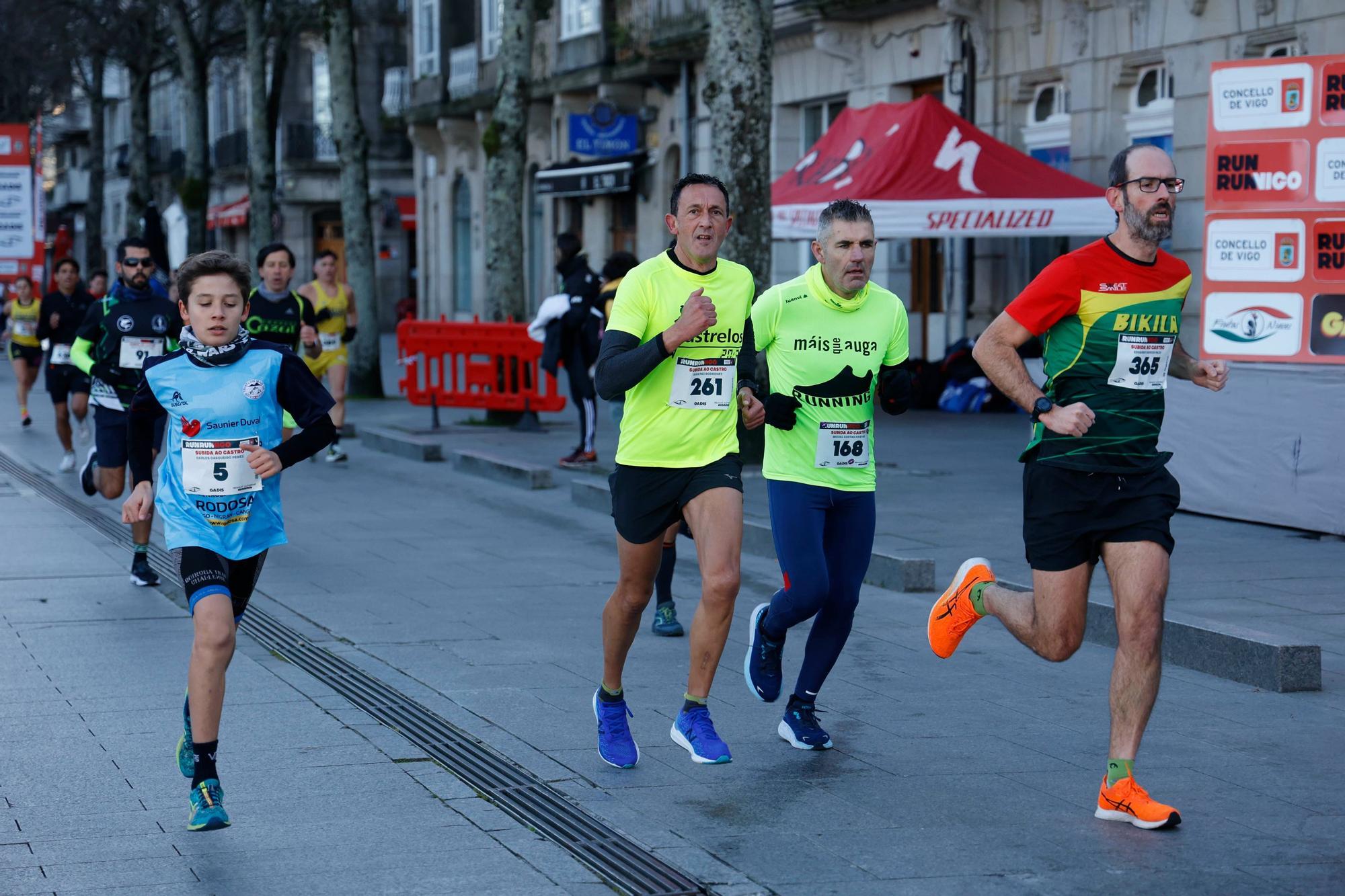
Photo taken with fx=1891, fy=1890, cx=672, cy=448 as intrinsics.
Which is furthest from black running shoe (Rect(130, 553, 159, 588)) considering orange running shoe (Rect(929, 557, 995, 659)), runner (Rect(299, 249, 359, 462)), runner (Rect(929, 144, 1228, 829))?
runner (Rect(299, 249, 359, 462))

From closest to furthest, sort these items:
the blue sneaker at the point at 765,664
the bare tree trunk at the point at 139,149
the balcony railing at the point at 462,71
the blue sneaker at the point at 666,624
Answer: the blue sneaker at the point at 765,664
the blue sneaker at the point at 666,624
the balcony railing at the point at 462,71
the bare tree trunk at the point at 139,149

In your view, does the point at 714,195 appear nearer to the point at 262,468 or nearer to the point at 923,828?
the point at 262,468

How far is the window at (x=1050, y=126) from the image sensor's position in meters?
21.3

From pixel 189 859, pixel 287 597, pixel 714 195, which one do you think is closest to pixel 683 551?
pixel 287 597

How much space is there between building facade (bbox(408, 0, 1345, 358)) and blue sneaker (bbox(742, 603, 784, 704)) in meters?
12.5

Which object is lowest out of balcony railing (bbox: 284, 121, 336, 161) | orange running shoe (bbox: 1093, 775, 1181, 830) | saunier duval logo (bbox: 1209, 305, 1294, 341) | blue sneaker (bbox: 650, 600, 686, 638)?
blue sneaker (bbox: 650, 600, 686, 638)

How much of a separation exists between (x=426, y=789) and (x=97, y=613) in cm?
386

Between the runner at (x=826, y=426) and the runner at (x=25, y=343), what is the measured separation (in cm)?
1477

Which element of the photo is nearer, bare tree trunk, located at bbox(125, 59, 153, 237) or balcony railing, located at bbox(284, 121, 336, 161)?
bare tree trunk, located at bbox(125, 59, 153, 237)

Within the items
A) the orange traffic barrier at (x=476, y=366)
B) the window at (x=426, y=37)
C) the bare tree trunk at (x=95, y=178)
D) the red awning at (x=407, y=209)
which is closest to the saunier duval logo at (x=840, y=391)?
the orange traffic barrier at (x=476, y=366)

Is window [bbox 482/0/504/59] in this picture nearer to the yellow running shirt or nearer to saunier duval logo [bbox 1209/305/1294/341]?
saunier duval logo [bbox 1209/305/1294/341]

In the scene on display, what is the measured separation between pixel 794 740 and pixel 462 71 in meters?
34.2

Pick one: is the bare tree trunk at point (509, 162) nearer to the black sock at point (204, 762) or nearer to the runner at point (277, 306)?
the runner at point (277, 306)

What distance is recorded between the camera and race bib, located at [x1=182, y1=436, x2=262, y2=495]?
5.45 metres
